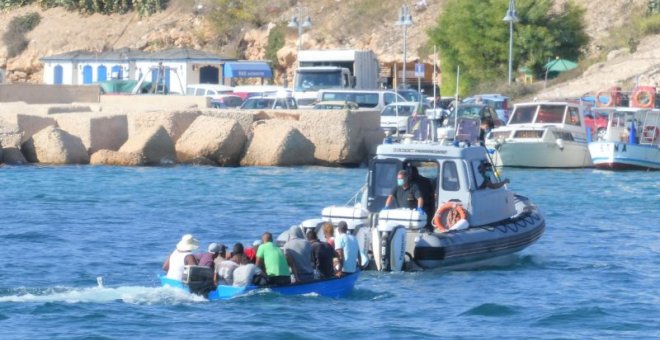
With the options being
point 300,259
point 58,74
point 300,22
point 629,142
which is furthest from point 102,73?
point 300,259

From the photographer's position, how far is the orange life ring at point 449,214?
19438 millimetres

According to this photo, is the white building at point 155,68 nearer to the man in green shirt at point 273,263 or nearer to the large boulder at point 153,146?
the large boulder at point 153,146

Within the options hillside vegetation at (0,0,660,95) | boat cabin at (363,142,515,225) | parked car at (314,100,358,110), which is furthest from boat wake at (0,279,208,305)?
hillside vegetation at (0,0,660,95)

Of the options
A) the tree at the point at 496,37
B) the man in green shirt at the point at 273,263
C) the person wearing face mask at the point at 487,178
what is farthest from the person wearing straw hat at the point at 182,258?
the tree at the point at 496,37

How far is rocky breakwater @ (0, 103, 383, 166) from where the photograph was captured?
35781mm

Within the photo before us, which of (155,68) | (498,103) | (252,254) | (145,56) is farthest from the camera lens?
(145,56)

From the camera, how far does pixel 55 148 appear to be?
3566 cm

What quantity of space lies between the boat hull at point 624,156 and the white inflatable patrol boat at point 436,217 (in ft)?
55.2

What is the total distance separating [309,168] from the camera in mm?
35781

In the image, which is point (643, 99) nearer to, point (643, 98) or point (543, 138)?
point (643, 98)

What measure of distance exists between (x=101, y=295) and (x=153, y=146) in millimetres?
18622

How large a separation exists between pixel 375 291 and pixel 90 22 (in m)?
61.7

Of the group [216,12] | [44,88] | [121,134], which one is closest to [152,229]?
[121,134]

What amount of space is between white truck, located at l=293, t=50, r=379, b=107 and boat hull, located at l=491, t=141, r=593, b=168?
8314 millimetres
